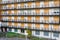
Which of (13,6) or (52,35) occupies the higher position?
(13,6)

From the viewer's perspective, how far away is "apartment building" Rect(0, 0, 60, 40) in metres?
51.4

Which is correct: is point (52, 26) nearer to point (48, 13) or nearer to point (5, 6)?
point (48, 13)

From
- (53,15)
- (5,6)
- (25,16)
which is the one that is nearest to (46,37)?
(53,15)

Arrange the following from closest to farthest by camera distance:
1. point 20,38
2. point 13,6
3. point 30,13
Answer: point 20,38
point 30,13
point 13,6

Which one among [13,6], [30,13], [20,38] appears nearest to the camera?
[20,38]

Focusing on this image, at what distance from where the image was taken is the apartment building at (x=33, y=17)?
169ft

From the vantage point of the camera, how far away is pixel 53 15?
51281mm

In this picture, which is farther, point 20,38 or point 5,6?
point 5,6

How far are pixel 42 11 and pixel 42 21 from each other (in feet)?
8.23

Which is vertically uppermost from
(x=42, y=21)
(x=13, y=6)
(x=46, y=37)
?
(x=13, y=6)

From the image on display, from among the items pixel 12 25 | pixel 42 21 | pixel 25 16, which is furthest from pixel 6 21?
pixel 42 21

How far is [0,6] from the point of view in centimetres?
6512

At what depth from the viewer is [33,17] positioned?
5581 centimetres

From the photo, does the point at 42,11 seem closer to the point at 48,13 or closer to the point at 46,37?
the point at 48,13
